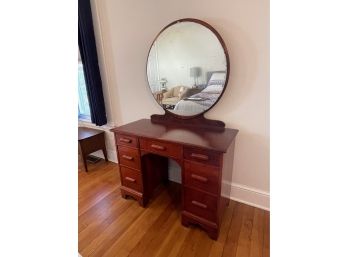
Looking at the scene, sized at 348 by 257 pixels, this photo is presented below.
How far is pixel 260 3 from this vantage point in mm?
1334

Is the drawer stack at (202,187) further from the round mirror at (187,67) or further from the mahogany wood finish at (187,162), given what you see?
the round mirror at (187,67)

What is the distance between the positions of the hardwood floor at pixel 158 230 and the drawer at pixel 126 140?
24.5 inches

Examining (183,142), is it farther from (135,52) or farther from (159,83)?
(135,52)

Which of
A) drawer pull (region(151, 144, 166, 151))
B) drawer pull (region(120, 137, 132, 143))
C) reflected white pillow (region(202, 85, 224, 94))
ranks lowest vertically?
drawer pull (region(151, 144, 166, 151))

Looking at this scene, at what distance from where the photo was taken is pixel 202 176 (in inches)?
53.8

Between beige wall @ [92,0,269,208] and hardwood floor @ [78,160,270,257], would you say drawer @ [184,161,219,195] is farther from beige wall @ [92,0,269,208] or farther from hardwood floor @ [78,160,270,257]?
beige wall @ [92,0,269,208]

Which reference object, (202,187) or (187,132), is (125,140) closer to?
(187,132)

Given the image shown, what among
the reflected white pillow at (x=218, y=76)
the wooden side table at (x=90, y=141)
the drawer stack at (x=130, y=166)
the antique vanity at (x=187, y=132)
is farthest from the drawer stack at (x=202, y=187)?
the wooden side table at (x=90, y=141)

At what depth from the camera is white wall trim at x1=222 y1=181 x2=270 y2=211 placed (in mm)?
1688

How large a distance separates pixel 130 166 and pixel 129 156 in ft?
0.34

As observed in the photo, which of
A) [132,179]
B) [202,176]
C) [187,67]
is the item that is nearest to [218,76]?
[187,67]

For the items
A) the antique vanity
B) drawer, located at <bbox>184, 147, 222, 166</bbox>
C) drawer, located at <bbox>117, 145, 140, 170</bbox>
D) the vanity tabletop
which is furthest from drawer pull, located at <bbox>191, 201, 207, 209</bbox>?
drawer, located at <bbox>117, 145, 140, 170</bbox>

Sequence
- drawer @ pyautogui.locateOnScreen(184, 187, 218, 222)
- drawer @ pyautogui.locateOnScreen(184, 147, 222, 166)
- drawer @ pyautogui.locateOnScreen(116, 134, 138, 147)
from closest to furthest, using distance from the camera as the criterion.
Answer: drawer @ pyautogui.locateOnScreen(184, 147, 222, 166) < drawer @ pyautogui.locateOnScreen(184, 187, 218, 222) < drawer @ pyautogui.locateOnScreen(116, 134, 138, 147)
